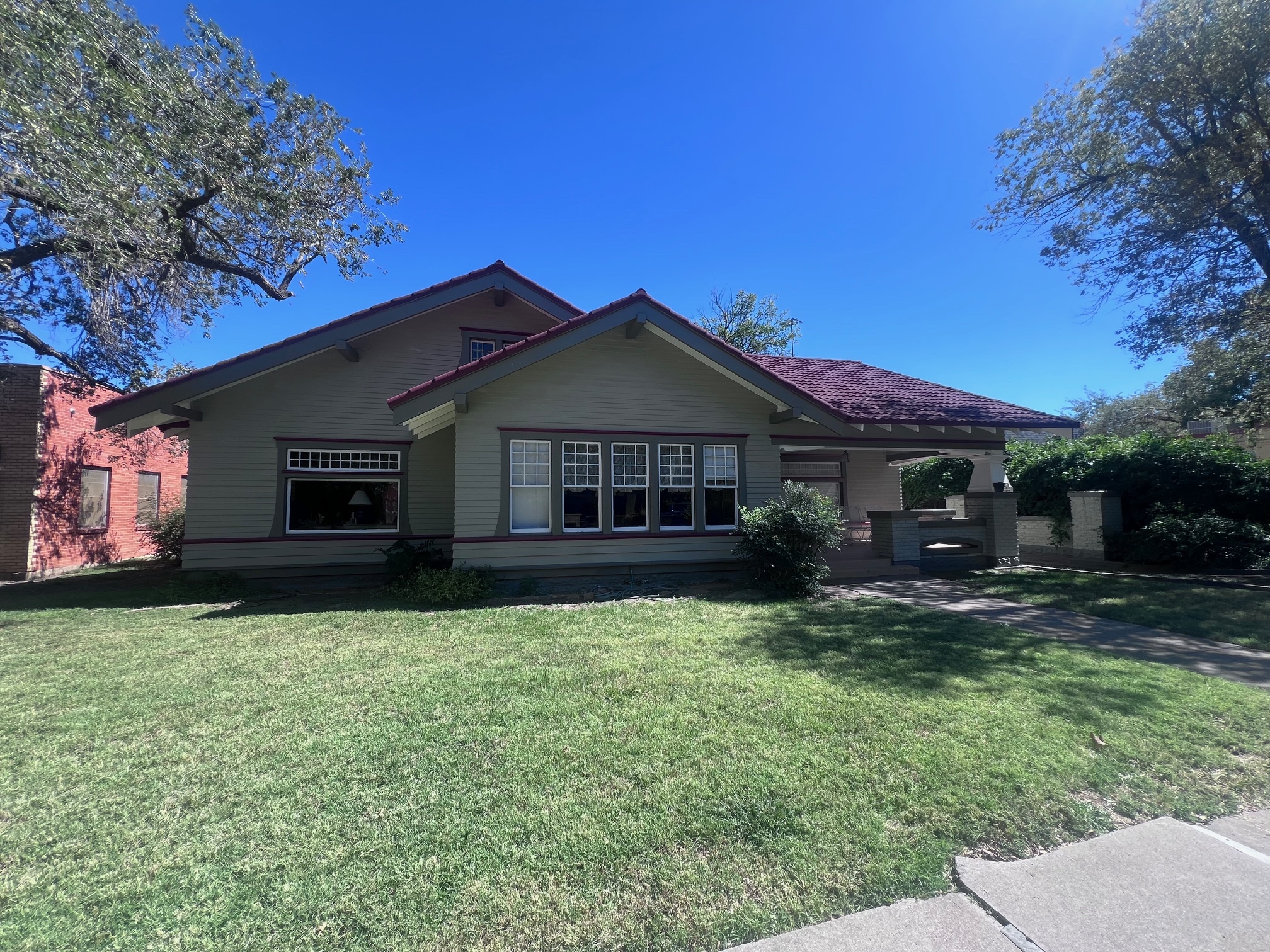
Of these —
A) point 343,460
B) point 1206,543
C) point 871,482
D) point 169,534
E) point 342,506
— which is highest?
point 343,460

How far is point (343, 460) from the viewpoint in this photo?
1167cm

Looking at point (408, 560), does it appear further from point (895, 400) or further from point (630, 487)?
point (895, 400)

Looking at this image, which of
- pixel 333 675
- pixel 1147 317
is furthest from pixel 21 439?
pixel 1147 317

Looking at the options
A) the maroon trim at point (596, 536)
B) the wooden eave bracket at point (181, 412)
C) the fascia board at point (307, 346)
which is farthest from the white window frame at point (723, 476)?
the wooden eave bracket at point (181, 412)

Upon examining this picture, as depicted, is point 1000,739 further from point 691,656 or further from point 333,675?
point 333,675

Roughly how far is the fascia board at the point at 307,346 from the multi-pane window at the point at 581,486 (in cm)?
347

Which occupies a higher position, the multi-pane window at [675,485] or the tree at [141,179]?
the tree at [141,179]

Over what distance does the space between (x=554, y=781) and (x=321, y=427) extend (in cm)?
1048

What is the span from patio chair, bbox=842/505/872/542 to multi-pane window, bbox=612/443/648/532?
247 inches

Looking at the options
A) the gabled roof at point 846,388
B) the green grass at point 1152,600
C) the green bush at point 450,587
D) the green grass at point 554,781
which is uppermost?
the gabled roof at point 846,388

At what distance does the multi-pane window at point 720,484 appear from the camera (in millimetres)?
11008

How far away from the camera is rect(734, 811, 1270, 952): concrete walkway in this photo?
2217 millimetres

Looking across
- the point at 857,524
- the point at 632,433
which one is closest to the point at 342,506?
the point at 632,433

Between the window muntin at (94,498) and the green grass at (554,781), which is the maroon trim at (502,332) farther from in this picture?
the window muntin at (94,498)
